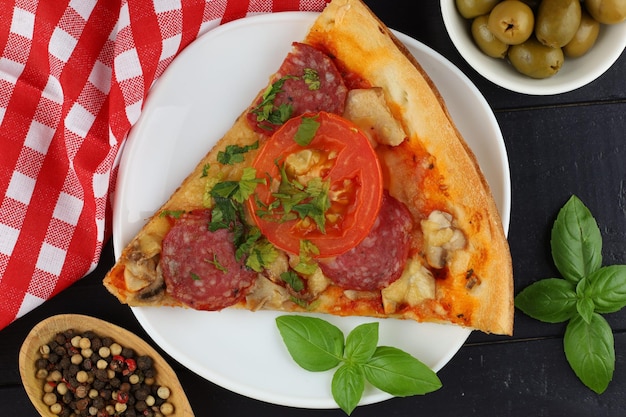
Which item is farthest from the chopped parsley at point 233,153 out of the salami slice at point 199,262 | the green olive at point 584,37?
the green olive at point 584,37

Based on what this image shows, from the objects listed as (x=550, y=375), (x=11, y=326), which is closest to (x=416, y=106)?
(x=550, y=375)

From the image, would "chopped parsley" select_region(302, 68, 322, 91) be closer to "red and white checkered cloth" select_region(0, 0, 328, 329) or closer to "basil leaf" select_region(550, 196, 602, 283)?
"red and white checkered cloth" select_region(0, 0, 328, 329)

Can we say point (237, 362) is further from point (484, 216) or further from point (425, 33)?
point (425, 33)

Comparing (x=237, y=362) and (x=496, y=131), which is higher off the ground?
(x=496, y=131)

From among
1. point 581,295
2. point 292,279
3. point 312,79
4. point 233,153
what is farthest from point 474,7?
point 581,295

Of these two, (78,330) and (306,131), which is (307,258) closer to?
(306,131)

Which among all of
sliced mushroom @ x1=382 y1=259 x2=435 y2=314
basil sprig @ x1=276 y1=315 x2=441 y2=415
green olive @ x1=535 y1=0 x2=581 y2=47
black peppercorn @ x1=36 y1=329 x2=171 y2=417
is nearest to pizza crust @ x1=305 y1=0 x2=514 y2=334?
sliced mushroom @ x1=382 y1=259 x2=435 y2=314

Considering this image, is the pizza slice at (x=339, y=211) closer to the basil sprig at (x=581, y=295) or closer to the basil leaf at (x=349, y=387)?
the basil leaf at (x=349, y=387)
